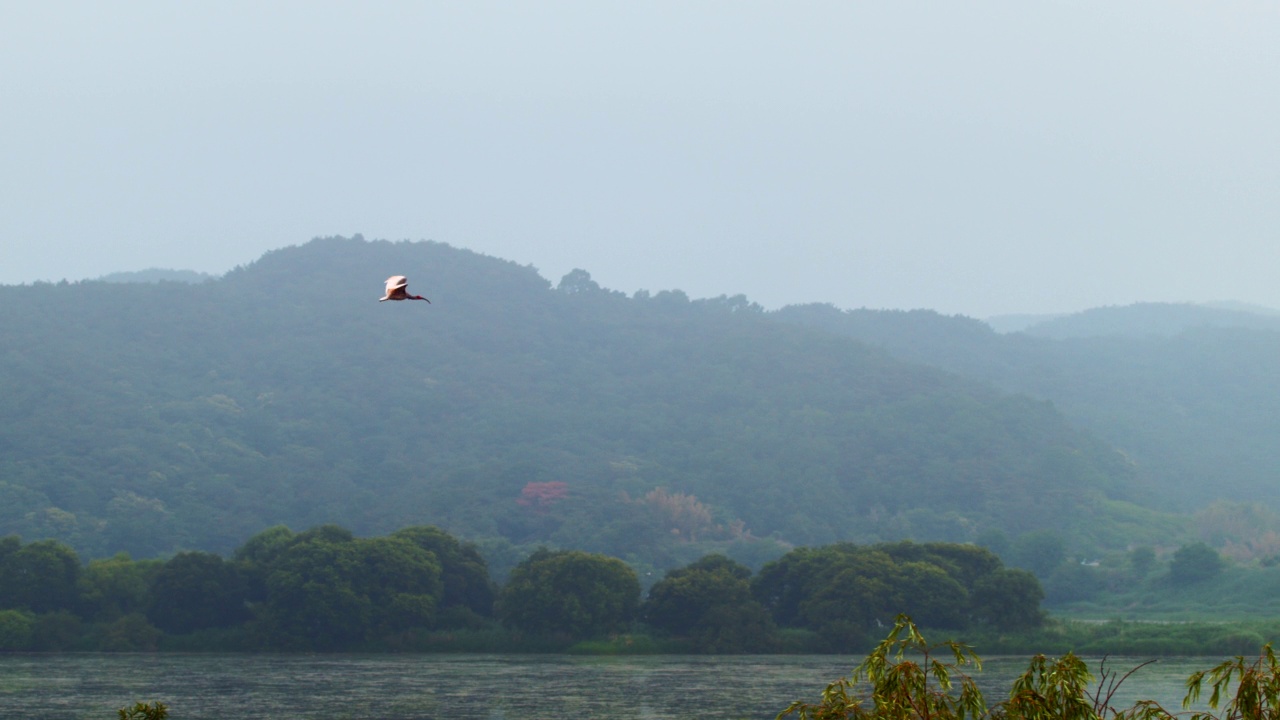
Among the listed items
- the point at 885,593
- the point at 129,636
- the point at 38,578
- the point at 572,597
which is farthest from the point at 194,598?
the point at 885,593

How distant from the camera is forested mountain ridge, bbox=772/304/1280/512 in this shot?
436 feet

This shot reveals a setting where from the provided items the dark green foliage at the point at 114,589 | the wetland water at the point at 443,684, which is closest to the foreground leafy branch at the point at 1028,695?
the wetland water at the point at 443,684

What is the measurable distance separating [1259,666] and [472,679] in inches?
1397

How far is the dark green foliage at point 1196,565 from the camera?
77.1 metres

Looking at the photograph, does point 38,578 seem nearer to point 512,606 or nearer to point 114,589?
point 114,589

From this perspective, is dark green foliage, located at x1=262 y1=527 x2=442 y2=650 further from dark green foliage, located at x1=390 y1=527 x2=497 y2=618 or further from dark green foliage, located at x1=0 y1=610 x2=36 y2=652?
dark green foliage, located at x1=0 y1=610 x2=36 y2=652

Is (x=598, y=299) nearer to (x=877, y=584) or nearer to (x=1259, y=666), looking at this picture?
(x=877, y=584)

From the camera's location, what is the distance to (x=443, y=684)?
146 feet

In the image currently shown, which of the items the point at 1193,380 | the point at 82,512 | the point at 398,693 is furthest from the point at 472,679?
the point at 1193,380

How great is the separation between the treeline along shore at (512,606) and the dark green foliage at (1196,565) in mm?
16824

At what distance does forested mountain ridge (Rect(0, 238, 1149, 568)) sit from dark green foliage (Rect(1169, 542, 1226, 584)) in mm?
21913

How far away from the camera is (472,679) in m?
46.3

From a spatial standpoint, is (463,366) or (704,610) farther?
(463,366)

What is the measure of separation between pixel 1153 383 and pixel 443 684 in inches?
5188
